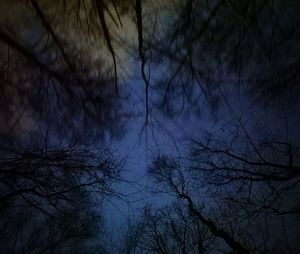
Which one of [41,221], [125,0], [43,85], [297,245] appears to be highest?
[125,0]

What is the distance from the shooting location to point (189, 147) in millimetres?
2107

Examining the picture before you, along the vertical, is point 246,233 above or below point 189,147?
below

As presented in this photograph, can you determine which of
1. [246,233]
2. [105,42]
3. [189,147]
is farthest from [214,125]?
[105,42]

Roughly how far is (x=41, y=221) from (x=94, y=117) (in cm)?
54

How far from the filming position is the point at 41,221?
2023 millimetres

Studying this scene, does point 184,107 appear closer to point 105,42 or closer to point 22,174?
point 105,42

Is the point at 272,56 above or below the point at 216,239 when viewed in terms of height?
above

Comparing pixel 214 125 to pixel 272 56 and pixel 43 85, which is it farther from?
pixel 43 85

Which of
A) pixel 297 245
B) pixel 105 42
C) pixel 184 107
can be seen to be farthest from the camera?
pixel 105 42

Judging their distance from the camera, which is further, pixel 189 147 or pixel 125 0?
pixel 125 0

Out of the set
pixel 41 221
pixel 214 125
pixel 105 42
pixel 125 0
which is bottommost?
pixel 41 221

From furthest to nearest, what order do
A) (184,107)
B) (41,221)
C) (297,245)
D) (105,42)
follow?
(105,42) → (184,107) → (41,221) → (297,245)

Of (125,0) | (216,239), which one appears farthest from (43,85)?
(216,239)

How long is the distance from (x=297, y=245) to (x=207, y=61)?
945 mm
